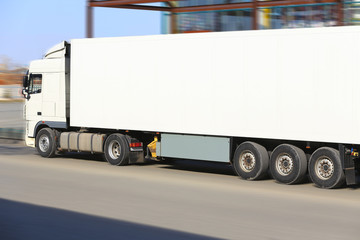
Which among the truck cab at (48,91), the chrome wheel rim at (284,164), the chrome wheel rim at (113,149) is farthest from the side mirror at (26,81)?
the chrome wheel rim at (284,164)

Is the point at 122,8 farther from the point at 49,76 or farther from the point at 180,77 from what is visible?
the point at 180,77

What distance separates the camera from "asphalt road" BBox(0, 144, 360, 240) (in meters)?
8.50

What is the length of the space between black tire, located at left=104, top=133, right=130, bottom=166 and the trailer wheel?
3.70 m

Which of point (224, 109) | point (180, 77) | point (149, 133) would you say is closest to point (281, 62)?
point (224, 109)

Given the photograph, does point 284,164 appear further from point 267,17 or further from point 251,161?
point 267,17

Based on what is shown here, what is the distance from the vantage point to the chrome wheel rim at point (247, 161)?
1455cm

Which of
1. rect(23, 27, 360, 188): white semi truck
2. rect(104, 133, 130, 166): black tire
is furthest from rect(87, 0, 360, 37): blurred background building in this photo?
rect(104, 133, 130, 166): black tire

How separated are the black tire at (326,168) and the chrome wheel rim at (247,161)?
1.46 m

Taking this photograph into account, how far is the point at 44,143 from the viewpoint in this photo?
1966cm

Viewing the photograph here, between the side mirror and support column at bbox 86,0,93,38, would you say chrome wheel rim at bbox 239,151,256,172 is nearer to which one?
the side mirror

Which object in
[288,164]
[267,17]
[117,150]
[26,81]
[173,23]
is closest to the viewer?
[288,164]

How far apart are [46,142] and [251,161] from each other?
24.6ft

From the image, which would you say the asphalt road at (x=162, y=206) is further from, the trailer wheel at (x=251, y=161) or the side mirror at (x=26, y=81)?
the side mirror at (x=26, y=81)

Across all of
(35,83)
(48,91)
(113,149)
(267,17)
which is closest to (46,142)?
(48,91)
